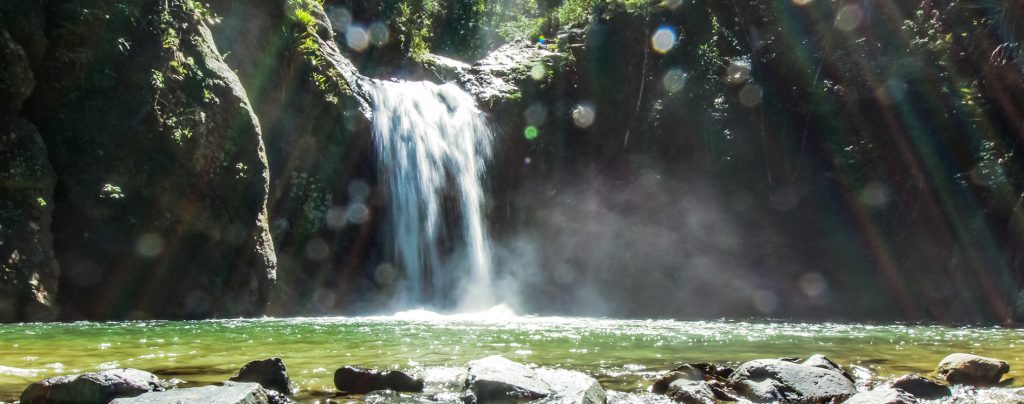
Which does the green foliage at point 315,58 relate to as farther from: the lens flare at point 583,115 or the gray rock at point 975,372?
the gray rock at point 975,372

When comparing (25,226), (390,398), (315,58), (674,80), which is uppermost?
(674,80)

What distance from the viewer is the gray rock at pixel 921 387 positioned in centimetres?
573

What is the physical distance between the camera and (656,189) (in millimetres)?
24547

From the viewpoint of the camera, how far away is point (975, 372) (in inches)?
250

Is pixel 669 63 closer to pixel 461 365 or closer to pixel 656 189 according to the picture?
pixel 656 189

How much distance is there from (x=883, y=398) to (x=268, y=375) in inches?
158

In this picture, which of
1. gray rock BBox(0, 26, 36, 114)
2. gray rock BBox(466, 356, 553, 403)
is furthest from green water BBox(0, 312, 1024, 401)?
gray rock BBox(0, 26, 36, 114)

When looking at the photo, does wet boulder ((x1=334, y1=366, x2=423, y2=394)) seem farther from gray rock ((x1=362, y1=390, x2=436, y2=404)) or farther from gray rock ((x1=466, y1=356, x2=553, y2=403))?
gray rock ((x1=466, y1=356, x2=553, y2=403))

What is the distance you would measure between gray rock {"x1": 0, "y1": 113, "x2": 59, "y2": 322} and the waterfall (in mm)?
8650

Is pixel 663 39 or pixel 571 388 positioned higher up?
pixel 663 39

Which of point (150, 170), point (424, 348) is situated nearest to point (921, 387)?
point (424, 348)

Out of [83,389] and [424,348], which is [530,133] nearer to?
[424,348]

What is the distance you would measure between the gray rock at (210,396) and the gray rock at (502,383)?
4.38 ft

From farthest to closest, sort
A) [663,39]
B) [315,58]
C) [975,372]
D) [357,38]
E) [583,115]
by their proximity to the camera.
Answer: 1. [357,38]
2. [663,39]
3. [583,115]
4. [315,58]
5. [975,372]
